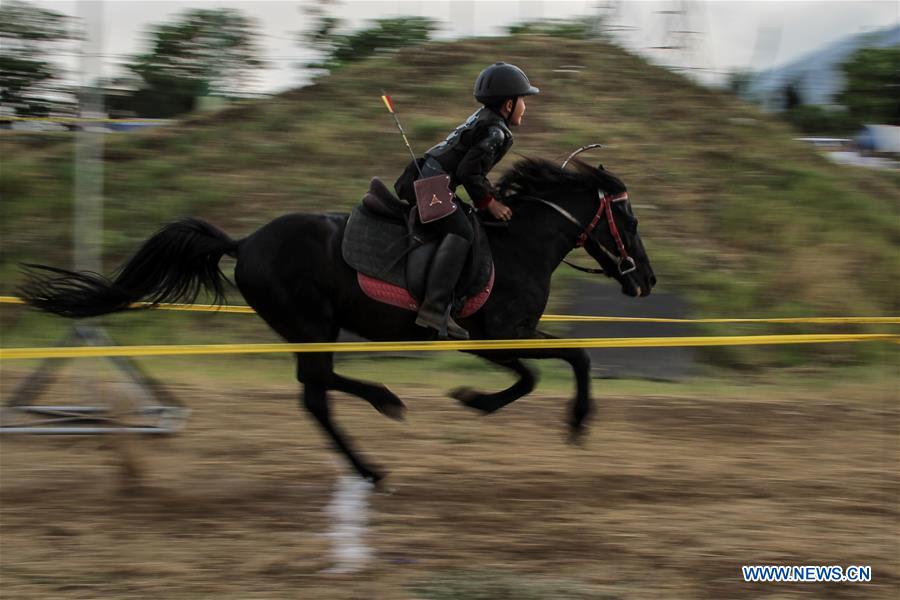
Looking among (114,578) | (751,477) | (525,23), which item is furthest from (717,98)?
(114,578)

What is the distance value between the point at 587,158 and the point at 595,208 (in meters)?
6.38

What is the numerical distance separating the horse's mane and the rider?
0.33m

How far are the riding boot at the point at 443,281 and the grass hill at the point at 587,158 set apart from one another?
5021 mm

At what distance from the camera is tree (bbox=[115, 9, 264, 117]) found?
617 inches

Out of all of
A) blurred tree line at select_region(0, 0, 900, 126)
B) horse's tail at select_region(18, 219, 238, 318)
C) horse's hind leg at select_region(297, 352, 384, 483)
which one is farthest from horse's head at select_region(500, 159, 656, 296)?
blurred tree line at select_region(0, 0, 900, 126)

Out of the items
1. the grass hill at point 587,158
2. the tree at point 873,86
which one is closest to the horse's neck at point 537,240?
the grass hill at point 587,158

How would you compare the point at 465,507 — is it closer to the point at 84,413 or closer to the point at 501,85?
the point at 501,85

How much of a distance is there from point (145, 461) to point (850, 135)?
15880 millimetres

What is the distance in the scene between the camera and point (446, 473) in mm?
6145

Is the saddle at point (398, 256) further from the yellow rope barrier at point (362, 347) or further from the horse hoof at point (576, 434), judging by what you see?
the horse hoof at point (576, 434)

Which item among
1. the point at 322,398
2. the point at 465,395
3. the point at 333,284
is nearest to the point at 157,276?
the point at 333,284

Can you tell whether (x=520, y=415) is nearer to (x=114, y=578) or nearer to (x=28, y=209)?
(x=114, y=578)

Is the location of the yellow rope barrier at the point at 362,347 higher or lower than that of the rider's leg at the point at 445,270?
lower

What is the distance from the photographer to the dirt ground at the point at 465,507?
450 cm
